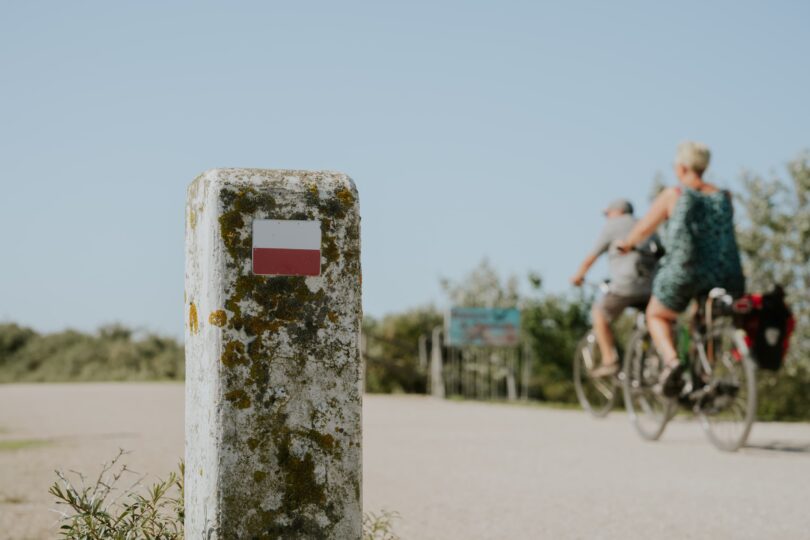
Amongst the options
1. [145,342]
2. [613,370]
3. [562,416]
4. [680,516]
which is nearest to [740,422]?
[613,370]

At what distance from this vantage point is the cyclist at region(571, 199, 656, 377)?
999cm

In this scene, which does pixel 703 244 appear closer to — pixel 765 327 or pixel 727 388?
pixel 765 327

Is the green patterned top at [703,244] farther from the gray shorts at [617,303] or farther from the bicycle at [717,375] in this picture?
the gray shorts at [617,303]

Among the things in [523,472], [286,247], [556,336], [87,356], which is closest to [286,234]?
[286,247]

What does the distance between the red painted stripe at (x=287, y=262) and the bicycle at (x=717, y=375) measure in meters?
5.33

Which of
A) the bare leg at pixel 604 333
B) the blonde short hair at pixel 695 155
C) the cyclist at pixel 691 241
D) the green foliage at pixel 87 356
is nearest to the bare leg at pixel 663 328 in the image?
the cyclist at pixel 691 241

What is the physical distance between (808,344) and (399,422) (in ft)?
33.8

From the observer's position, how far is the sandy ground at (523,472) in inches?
214

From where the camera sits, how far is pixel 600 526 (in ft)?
17.6

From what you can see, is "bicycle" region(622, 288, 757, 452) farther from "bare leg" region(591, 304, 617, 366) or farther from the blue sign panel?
the blue sign panel

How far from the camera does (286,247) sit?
133 inches

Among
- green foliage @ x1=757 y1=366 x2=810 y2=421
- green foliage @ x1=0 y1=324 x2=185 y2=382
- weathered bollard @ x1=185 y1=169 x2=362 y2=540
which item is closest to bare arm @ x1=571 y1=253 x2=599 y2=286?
weathered bollard @ x1=185 y1=169 x2=362 y2=540

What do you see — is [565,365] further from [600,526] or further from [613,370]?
[600,526]

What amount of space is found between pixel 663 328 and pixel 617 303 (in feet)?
4.78
